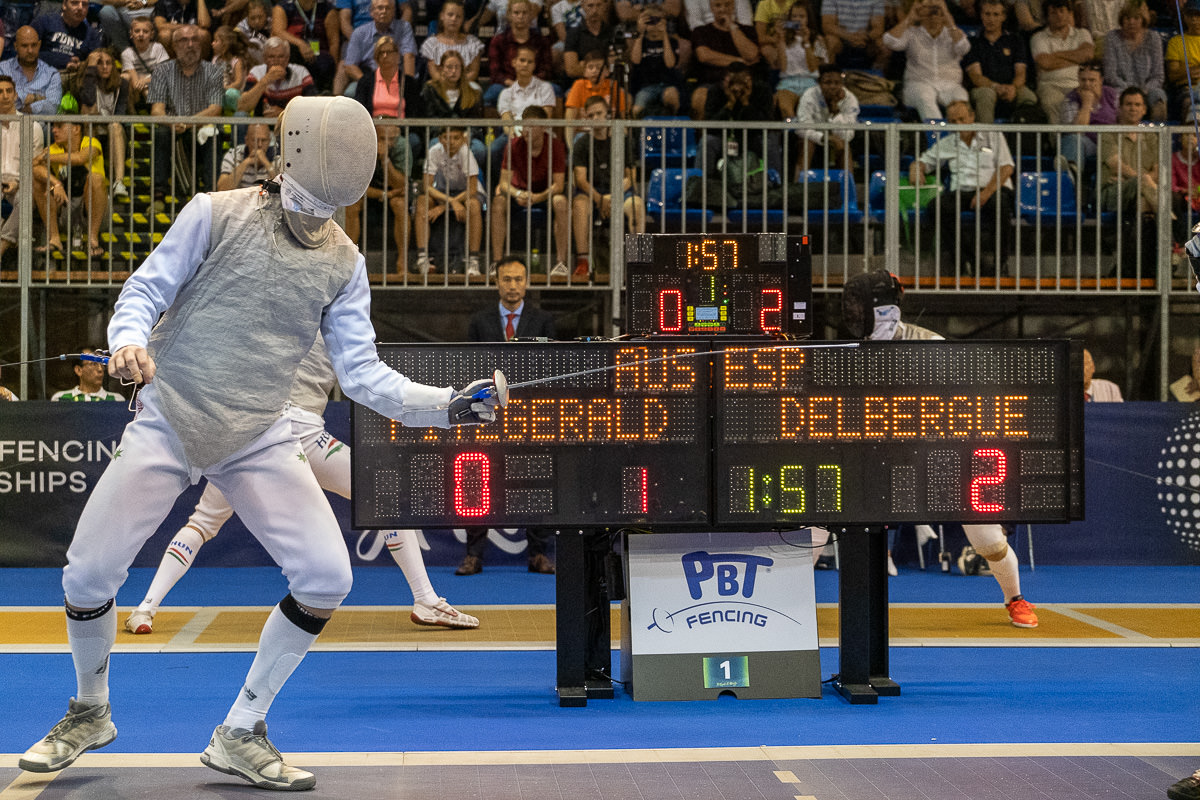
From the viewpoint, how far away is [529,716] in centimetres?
455

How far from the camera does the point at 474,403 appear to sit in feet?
11.9

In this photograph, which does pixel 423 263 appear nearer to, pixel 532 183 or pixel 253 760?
pixel 532 183

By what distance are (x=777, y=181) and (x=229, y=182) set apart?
3.88 metres

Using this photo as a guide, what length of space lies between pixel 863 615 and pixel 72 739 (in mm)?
2811

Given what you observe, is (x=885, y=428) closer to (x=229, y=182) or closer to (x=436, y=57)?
(x=229, y=182)

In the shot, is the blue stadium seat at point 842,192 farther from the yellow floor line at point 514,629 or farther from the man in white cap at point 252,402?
the man in white cap at point 252,402

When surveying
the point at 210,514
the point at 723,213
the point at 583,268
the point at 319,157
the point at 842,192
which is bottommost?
the point at 210,514

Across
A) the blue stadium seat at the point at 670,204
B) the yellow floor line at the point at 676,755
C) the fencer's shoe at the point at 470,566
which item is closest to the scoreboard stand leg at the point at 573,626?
the yellow floor line at the point at 676,755

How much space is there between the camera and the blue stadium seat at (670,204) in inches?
365

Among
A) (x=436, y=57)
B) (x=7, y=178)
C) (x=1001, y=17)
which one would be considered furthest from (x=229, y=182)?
(x=1001, y=17)

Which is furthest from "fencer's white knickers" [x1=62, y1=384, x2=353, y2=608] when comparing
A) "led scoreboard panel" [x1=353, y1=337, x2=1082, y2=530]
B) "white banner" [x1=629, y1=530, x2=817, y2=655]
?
"white banner" [x1=629, y1=530, x2=817, y2=655]

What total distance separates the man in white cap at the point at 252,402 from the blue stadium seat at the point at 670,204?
563 centimetres

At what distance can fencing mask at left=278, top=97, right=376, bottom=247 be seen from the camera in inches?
142

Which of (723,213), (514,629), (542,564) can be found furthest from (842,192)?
(514,629)
